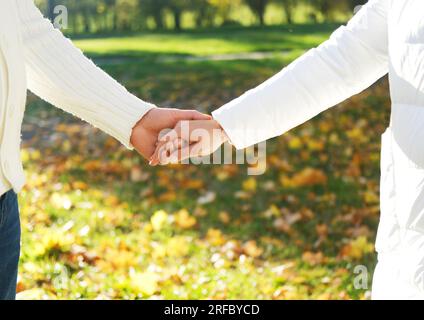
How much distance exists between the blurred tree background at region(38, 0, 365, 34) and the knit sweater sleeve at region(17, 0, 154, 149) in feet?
36.0

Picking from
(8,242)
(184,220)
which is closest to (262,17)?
(184,220)

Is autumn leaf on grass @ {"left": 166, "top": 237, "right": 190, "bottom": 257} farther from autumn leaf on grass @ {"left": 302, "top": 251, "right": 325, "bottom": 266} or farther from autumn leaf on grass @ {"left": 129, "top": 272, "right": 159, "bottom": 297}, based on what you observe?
autumn leaf on grass @ {"left": 302, "top": 251, "right": 325, "bottom": 266}

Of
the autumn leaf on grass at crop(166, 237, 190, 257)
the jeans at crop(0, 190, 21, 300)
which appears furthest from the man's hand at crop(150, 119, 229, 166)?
the autumn leaf on grass at crop(166, 237, 190, 257)

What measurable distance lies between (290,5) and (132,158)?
26.4 ft

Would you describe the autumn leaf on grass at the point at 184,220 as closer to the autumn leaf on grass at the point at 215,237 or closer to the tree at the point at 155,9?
the autumn leaf on grass at the point at 215,237

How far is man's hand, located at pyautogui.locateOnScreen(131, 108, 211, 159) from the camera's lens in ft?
8.05

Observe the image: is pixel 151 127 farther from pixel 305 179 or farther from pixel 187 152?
pixel 305 179

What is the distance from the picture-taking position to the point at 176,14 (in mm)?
14156

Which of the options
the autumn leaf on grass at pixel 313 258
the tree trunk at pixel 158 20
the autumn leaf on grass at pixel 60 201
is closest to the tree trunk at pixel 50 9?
the tree trunk at pixel 158 20

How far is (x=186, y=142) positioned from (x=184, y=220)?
82.3 inches

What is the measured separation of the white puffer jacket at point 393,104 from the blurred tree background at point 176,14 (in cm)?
1114

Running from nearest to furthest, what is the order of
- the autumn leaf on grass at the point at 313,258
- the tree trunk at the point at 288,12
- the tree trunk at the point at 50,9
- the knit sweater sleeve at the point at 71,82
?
the knit sweater sleeve at the point at 71,82, the autumn leaf on grass at the point at 313,258, the tree trunk at the point at 50,9, the tree trunk at the point at 288,12

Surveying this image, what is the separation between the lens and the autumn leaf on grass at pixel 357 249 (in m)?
4.05
